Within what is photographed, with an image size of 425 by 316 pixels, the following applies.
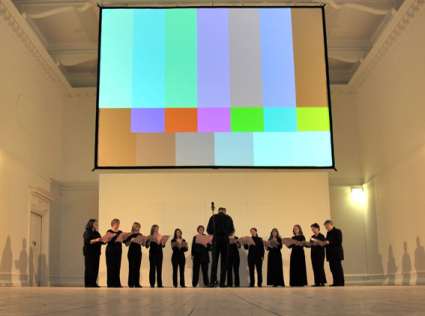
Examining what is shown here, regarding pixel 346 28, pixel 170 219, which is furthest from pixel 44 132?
pixel 346 28

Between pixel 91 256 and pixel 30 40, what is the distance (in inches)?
206

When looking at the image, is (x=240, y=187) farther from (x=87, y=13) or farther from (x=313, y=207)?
(x=87, y=13)

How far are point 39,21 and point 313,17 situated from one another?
250 inches

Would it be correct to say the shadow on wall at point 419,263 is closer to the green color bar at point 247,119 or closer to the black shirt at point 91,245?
the green color bar at point 247,119

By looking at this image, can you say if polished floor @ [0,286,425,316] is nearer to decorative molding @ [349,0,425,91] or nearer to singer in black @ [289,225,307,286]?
singer in black @ [289,225,307,286]

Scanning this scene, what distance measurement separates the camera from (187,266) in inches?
535

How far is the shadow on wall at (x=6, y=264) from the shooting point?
35.6ft

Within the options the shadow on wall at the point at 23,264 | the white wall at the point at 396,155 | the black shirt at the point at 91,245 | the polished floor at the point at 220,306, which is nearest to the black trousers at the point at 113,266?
the black shirt at the point at 91,245

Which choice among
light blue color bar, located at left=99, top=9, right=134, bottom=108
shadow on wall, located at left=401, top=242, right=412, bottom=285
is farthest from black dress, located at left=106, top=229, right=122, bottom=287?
shadow on wall, located at left=401, top=242, right=412, bottom=285

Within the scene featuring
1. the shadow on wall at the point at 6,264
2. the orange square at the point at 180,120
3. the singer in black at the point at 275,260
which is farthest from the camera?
the singer in black at the point at 275,260

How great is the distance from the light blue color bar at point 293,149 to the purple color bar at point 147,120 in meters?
1.77

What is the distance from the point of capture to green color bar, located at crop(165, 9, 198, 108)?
416 inches

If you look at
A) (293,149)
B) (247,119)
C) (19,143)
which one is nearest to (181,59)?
(247,119)

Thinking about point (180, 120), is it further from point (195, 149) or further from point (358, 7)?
point (358, 7)
